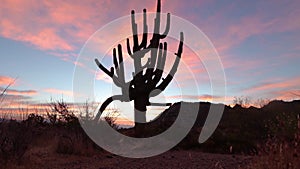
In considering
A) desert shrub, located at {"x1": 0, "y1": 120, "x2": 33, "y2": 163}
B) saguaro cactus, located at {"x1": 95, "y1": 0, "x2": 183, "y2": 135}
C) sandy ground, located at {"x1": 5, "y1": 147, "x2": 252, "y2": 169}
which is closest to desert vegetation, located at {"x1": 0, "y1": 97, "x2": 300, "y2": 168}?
desert shrub, located at {"x1": 0, "y1": 120, "x2": 33, "y2": 163}

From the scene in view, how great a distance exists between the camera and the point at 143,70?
42.9 ft

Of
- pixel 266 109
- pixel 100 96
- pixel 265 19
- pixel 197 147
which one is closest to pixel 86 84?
pixel 100 96

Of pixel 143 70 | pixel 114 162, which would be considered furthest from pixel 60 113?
pixel 114 162

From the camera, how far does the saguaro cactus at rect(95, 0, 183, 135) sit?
1284 centimetres

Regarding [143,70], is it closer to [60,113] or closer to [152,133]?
[152,133]

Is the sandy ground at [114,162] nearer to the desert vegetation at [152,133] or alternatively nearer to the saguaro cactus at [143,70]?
the desert vegetation at [152,133]

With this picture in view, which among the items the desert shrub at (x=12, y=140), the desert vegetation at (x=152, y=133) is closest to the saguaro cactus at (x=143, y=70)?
the desert vegetation at (x=152, y=133)

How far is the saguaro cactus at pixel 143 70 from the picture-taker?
12844mm

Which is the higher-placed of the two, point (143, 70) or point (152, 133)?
point (143, 70)

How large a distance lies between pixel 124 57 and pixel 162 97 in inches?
88.3

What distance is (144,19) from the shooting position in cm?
1281

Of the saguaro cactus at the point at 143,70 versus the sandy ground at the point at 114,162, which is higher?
the saguaro cactus at the point at 143,70

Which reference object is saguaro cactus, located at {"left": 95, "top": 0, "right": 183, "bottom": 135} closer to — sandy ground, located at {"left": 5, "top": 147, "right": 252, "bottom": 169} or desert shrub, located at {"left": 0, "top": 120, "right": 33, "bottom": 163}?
sandy ground, located at {"left": 5, "top": 147, "right": 252, "bottom": 169}

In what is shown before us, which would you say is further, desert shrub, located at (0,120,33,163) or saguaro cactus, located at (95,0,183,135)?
saguaro cactus, located at (95,0,183,135)
